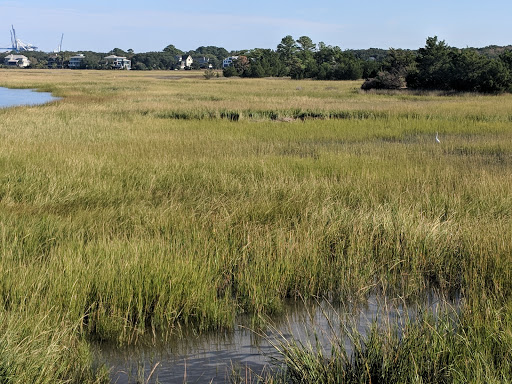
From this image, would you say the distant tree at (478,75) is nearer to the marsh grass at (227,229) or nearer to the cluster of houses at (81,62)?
the marsh grass at (227,229)

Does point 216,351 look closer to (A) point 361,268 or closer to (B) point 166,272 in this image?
(B) point 166,272

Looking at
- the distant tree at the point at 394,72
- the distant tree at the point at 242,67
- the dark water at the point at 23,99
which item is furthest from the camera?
the distant tree at the point at 242,67

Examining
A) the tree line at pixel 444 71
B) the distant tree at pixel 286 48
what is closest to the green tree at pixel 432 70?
the tree line at pixel 444 71

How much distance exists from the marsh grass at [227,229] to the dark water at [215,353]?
0.19 metres

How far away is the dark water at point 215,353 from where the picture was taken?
4.12m

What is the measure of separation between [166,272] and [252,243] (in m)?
1.48

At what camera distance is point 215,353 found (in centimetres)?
455

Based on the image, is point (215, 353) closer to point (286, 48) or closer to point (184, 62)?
point (286, 48)

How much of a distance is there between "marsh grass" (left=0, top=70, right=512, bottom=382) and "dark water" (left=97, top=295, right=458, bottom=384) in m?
0.19

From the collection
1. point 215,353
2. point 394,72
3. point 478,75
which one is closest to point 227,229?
point 215,353

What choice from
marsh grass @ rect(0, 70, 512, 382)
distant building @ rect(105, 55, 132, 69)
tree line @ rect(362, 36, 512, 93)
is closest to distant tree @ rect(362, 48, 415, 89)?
tree line @ rect(362, 36, 512, 93)

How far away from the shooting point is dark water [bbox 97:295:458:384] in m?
4.12

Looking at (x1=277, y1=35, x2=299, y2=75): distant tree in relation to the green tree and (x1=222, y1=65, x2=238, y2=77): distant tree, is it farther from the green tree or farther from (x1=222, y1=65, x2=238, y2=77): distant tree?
the green tree

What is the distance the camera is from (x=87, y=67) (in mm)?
145125
